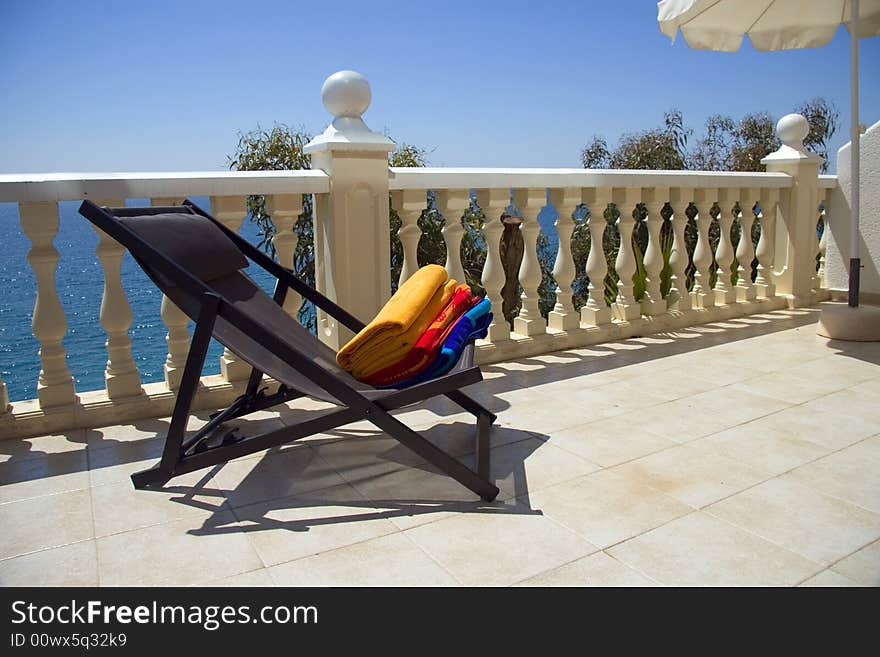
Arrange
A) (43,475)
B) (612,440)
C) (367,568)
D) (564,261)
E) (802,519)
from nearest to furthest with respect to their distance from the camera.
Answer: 1. (367,568)
2. (802,519)
3. (43,475)
4. (612,440)
5. (564,261)

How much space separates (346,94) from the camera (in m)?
3.64

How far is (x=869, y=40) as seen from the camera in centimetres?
500

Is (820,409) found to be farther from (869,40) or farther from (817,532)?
(869,40)

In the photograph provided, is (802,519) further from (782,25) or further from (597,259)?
(782,25)

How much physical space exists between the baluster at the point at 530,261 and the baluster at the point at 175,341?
6.57 feet

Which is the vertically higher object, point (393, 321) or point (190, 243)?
point (190, 243)

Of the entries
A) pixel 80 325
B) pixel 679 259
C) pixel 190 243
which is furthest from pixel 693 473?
pixel 80 325

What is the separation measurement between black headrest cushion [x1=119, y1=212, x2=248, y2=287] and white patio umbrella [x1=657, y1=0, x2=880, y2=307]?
351 cm

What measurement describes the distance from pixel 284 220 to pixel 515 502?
194 cm

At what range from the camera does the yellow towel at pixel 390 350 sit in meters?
2.68

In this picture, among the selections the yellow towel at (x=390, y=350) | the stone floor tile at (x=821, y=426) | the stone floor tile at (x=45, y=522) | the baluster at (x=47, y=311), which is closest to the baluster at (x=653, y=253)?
the stone floor tile at (x=821, y=426)

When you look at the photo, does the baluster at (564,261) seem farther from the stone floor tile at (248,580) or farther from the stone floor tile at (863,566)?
the stone floor tile at (248,580)

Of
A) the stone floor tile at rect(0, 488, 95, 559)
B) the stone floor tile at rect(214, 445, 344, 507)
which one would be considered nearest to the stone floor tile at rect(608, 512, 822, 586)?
the stone floor tile at rect(214, 445, 344, 507)

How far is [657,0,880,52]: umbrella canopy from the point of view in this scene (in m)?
4.82
